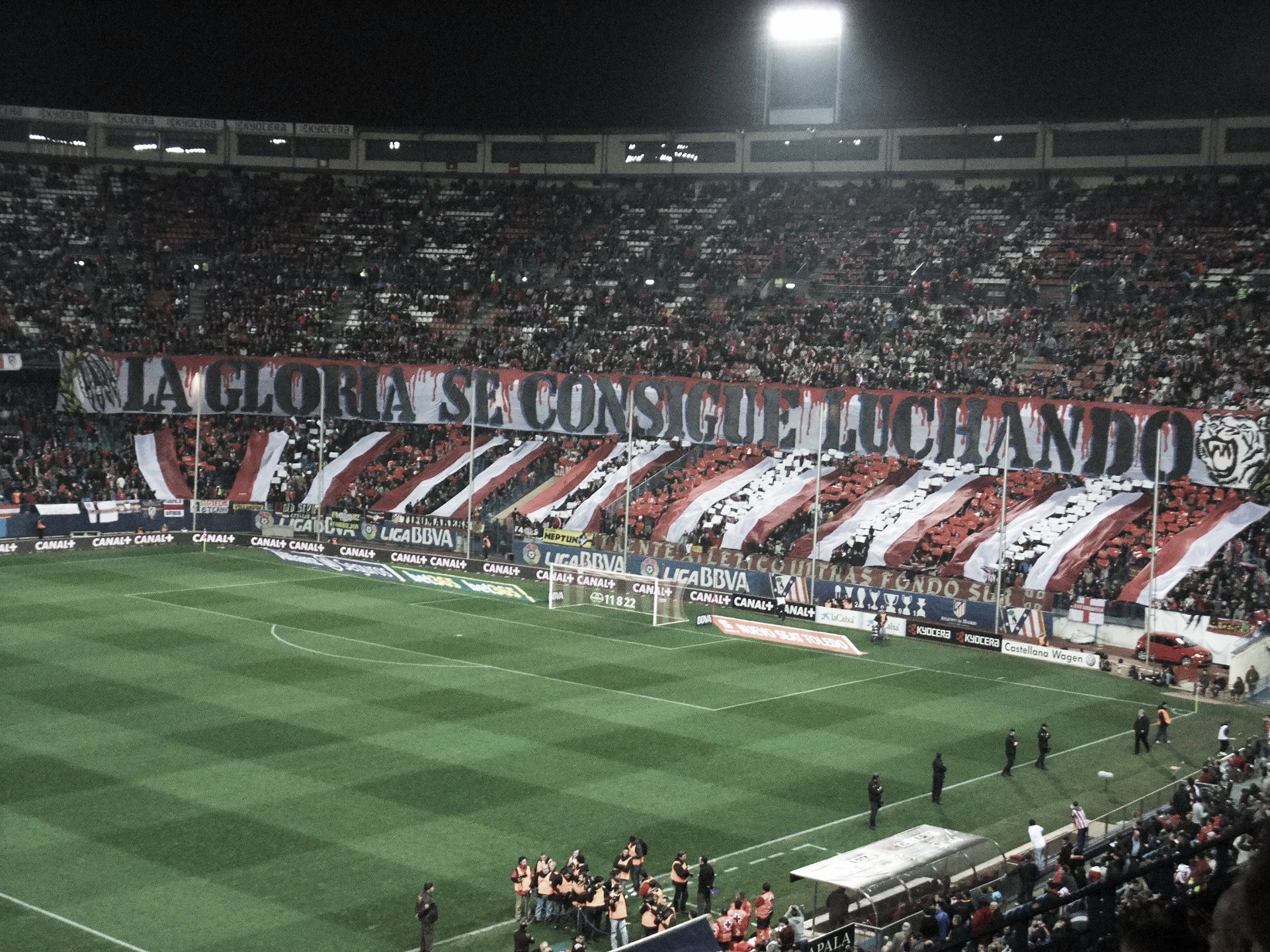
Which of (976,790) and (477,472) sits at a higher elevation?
(477,472)

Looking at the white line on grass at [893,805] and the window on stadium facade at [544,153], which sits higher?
the window on stadium facade at [544,153]

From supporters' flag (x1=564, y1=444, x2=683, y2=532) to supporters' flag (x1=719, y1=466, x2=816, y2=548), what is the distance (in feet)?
18.1

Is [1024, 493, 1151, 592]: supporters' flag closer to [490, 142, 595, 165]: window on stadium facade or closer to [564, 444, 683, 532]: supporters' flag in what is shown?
[564, 444, 683, 532]: supporters' flag

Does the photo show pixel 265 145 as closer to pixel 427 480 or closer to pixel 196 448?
pixel 196 448

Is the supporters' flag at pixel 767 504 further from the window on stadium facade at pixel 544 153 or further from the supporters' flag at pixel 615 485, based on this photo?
the window on stadium facade at pixel 544 153

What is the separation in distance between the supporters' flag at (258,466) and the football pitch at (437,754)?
49.1ft

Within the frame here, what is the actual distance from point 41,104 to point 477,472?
3763 centimetres

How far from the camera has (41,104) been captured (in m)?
80.9

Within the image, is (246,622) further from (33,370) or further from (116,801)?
(33,370)

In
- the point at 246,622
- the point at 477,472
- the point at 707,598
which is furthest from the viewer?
the point at 477,472

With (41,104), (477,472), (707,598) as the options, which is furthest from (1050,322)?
(41,104)

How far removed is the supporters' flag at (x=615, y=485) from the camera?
194 feet

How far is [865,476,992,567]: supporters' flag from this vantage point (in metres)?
52.1

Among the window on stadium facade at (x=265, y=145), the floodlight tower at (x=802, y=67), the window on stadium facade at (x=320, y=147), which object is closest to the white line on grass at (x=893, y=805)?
the floodlight tower at (x=802, y=67)
